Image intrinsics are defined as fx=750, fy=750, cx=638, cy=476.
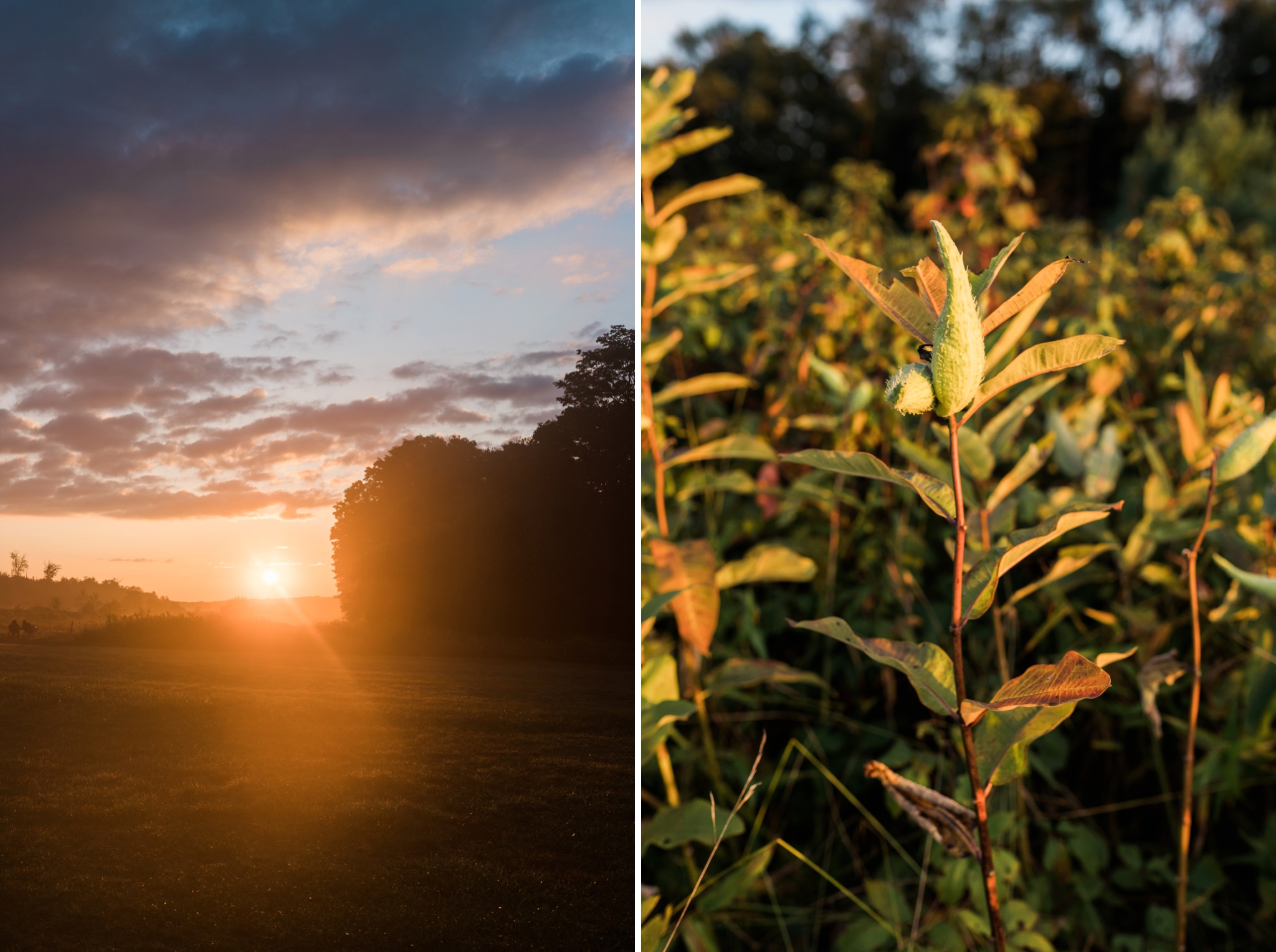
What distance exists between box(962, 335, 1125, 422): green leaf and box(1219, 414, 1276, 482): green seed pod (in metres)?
0.33

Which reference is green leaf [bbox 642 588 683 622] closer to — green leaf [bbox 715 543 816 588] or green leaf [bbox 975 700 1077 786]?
green leaf [bbox 715 543 816 588]

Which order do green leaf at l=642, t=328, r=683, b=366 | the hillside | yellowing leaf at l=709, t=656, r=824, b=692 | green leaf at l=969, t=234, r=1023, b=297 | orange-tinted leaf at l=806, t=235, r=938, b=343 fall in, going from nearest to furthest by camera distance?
green leaf at l=969, t=234, r=1023, b=297 → orange-tinted leaf at l=806, t=235, r=938, b=343 → the hillside → yellowing leaf at l=709, t=656, r=824, b=692 → green leaf at l=642, t=328, r=683, b=366

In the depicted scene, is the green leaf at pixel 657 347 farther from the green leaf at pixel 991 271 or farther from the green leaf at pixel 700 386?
the green leaf at pixel 991 271

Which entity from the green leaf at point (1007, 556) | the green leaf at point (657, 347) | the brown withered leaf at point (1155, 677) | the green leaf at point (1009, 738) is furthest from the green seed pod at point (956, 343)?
the green leaf at point (657, 347)

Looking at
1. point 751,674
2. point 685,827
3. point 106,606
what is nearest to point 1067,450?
point 751,674

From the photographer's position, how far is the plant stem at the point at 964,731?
0.57 meters

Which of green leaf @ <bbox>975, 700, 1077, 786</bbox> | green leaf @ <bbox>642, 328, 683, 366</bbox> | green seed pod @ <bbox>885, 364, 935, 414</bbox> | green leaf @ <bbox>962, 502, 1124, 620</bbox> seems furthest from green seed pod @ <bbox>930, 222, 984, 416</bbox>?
green leaf @ <bbox>642, 328, 683, 366</bbox>

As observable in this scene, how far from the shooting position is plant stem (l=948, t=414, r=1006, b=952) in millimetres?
568

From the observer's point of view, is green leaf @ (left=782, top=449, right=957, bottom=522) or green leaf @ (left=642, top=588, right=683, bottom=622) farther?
green leaf @ (left=642, top=588, right=683, bottom=622)

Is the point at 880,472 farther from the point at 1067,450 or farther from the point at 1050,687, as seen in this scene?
the point at 1067,450

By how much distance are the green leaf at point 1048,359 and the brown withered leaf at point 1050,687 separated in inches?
8.0

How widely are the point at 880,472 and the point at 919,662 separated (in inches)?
6.8

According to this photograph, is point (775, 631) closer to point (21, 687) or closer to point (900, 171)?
point (21, 687)

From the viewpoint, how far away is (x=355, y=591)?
80 centimetres
